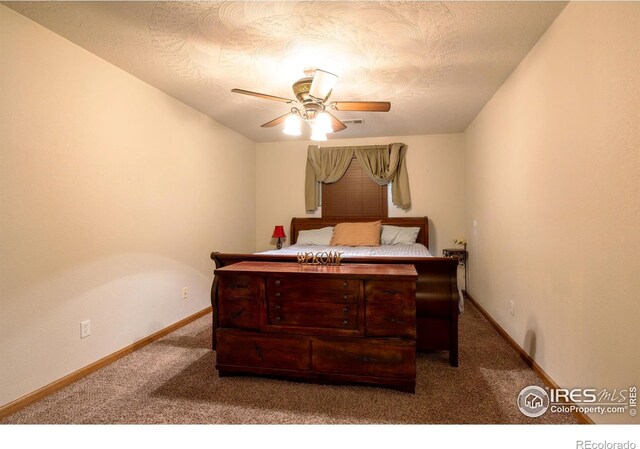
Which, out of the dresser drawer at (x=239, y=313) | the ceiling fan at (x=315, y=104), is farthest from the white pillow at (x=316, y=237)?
the dresser drawer at (x=239, y=313)

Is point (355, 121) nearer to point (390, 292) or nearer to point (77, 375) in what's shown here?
point (390, 292)

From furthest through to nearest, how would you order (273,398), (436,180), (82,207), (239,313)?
(436,180), (82,207), (239,313), (273,398)

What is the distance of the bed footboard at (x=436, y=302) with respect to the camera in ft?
7.61

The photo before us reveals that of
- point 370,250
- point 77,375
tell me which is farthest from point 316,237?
point 77,375

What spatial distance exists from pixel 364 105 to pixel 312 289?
142 cm

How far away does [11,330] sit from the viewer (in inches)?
72.1

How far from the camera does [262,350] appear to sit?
213cm

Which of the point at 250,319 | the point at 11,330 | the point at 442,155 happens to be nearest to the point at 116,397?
the point at 11,330

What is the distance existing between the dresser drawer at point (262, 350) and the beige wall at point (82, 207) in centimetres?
102

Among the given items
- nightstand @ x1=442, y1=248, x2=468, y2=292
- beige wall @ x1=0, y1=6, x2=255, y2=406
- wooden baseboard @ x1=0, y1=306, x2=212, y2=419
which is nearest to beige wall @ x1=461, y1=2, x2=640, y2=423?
nightstand @ x1=442, y1=248, x2=468, y2=292

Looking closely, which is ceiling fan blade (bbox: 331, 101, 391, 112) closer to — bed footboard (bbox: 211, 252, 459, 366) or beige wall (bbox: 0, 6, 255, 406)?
bed footboard (bbox: 211, 252, 459, 366)

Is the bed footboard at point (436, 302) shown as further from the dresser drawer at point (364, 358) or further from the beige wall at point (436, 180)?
the beige wall at point (436, 180)

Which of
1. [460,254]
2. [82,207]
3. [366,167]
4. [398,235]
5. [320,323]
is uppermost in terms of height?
[366,167]
